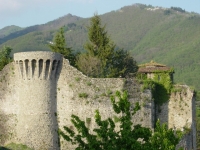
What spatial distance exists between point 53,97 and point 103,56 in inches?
373

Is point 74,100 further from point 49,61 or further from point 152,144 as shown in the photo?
point 152,144

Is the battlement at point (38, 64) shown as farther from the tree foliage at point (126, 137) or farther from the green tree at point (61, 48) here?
the tree foliage at point (126, 137)

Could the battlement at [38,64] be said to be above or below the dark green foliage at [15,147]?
above

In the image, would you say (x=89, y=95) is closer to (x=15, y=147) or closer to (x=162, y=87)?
(x=162, y=87)

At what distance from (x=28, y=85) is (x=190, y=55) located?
128 m

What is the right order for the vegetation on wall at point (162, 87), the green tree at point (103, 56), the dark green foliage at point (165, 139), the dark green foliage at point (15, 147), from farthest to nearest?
1. the green tree at point (103, 56)
2. the vegetation on wall at point (162, 87)
3. the dark green foliage at point (15, 147)
4. the dark green foliage at point (165, 139)

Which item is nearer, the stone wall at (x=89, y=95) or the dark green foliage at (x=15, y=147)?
the stone wall at (x=89, y=95)

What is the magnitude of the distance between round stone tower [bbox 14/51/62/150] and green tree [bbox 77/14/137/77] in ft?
22.9

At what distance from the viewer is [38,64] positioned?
98.9 ft

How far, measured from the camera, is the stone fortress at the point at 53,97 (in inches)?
1200

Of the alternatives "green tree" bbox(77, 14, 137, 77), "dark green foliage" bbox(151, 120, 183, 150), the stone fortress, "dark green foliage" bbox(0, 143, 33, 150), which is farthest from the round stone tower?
"dark green foliage" bbox(151, 120, 183, 150)

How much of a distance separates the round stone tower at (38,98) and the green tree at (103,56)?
22.9ft

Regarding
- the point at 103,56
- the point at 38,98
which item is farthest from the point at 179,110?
the point at 38,98

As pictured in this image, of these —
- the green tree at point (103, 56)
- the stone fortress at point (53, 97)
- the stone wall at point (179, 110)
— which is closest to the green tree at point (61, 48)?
the green tree at point (103, 56)
